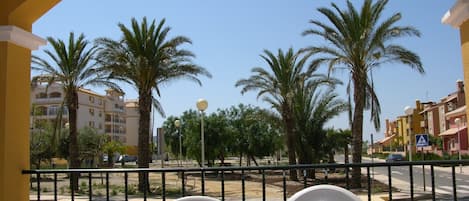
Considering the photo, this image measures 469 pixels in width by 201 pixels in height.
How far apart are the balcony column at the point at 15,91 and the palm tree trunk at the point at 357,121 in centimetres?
1531

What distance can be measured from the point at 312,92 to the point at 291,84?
4.59 feet

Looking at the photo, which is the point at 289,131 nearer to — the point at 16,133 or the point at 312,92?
the point at 312,92

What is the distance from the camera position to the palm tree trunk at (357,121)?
18733 mm

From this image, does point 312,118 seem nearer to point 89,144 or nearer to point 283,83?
point 283,83

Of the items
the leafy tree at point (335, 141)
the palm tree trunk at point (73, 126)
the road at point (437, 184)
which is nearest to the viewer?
the road at point (437, 184)

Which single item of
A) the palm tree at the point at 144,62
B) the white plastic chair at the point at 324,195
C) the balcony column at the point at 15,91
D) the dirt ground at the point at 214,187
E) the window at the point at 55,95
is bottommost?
the dirt ground at the point at 214,187

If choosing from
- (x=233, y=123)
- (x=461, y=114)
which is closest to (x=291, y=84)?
(x=233, y=123)

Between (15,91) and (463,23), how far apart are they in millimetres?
4188

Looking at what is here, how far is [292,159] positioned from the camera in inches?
991

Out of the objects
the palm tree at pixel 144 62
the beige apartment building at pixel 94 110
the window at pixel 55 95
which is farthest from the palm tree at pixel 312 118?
the window at pixel 55 95

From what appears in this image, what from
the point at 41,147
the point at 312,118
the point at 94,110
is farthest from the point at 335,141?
the point at 94,110

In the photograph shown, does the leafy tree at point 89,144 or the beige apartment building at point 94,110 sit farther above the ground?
the beige apartment building at point 94,110

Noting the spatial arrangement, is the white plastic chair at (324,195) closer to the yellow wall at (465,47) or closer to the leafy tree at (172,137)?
the yellow wall at (465,47)

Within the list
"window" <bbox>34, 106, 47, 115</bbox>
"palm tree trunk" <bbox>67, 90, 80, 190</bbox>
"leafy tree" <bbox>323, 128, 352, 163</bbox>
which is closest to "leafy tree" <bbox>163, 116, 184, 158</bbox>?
"window" <bbox>34, 106, 47, 115</bbox>
